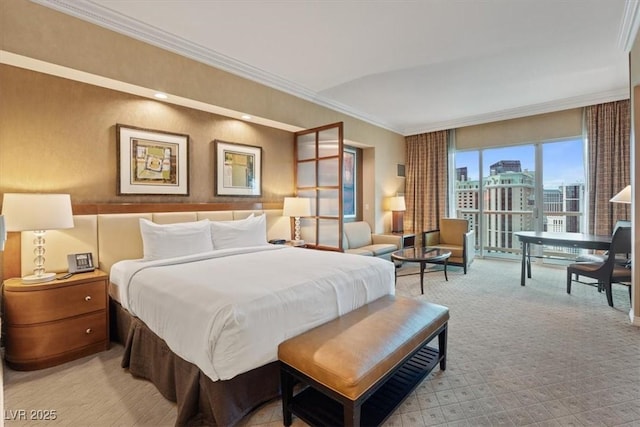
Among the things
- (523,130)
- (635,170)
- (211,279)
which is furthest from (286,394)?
(523,130)

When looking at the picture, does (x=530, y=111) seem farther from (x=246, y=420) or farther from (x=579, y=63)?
(x=246, y=420)

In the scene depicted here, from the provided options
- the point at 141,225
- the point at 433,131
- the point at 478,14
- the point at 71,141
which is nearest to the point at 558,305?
the point at 478,14

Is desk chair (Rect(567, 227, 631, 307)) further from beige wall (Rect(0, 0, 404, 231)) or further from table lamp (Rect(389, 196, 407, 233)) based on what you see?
beige wall (Rect(0, 0, 404, 231))

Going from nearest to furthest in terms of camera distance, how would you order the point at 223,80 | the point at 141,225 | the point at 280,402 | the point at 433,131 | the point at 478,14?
1. the point at 280,402
2. the point at 478,14
3. the point at 141,225
4. the point at 223,80
5. the point at 433,131

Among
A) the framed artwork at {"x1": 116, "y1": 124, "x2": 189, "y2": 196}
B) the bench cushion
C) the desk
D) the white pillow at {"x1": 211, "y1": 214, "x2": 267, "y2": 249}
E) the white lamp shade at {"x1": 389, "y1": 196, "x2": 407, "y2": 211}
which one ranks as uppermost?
the framed artwork at {"x1": 116, "y1": 124, "x2": 189, "y2": 196}

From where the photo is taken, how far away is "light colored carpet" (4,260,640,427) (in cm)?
179

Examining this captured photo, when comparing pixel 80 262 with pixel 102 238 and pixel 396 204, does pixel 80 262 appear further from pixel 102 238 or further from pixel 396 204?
pixel 396 204

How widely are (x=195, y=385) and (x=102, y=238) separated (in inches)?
76.0

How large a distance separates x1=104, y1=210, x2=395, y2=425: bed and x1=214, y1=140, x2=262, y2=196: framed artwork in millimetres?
1265

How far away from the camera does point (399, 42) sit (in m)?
3.08

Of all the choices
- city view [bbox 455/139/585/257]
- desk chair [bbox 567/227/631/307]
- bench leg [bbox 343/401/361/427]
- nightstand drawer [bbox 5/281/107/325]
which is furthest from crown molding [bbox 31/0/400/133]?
desk chair [bbox 567/227/631/307]

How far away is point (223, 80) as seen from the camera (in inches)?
140

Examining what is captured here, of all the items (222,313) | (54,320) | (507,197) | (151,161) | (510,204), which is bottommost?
(54,320)

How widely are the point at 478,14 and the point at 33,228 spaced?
3.98 meters
